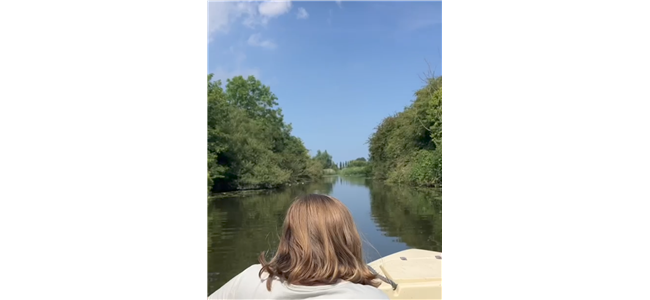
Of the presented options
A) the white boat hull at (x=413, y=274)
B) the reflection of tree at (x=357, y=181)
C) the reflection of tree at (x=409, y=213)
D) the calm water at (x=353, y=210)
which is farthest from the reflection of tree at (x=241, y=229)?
the reflection of tree at (x=409, y=213)

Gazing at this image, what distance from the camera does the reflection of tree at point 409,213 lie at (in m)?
7.81

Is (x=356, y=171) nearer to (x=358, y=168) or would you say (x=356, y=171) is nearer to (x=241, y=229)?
(x=358, y=168)

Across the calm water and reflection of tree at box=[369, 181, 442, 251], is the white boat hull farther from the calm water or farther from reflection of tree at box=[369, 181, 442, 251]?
reflection of tree at box=[369, 181, 442, 251]

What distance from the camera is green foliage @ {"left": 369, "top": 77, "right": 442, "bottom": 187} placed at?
31.2 feet

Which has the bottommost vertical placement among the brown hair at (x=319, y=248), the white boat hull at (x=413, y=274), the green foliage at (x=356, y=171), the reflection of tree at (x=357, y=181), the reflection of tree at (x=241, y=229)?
the reflection of tree at (x=241, y=229)

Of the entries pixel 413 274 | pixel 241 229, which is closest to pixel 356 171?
pixel 241 229

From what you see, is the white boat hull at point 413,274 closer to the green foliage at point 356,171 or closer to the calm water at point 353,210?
the calm water at point 353,210

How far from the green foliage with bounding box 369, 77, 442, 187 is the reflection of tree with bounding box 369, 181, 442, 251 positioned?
1.77 feet

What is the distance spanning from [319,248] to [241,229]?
7.60 m

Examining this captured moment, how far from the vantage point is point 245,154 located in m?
11.7

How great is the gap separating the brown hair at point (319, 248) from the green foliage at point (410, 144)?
351 inches
